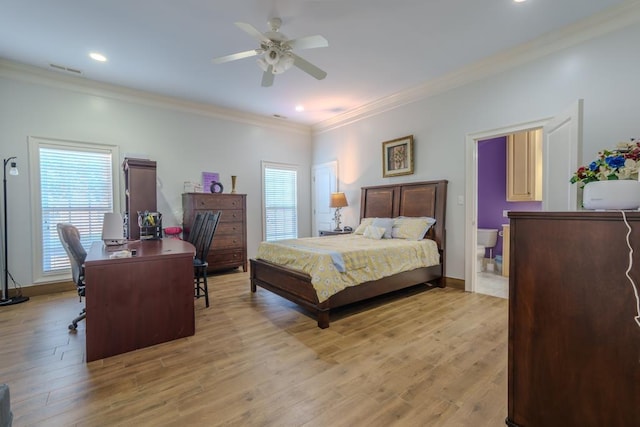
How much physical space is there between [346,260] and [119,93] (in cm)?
425

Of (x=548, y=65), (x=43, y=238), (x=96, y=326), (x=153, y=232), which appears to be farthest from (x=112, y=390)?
(x=548, y=65)

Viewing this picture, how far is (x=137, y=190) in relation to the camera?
4023 millimetres

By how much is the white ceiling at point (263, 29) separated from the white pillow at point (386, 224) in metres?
2.05

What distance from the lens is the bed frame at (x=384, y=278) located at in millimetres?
2920

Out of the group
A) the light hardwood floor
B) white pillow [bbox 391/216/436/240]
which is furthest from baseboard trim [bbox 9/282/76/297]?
white pillow [bbox 391/216/436/240]

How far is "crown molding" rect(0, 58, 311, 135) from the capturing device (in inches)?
143

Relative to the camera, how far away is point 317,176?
6320 millimetres

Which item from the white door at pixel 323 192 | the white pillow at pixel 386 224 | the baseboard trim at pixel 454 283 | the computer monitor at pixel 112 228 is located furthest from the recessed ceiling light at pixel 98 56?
the baseboard trim at pixel 454 283

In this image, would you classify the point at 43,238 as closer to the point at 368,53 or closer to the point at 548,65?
the point at 368,53

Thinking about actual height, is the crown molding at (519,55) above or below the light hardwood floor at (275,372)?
above

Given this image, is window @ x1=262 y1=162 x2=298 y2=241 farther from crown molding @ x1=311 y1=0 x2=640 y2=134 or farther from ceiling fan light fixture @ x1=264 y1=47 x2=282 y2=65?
ceiling fan light fixture @ x1=264 y1=47 x2=282 y2=65

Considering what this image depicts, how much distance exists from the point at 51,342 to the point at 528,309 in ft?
11.7

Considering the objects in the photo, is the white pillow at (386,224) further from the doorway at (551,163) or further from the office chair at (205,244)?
the office chair at (205,244)

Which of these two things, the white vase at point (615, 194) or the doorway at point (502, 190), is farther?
the doorway at point (502, 190)
